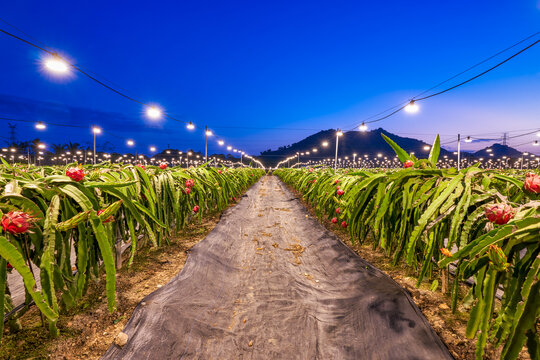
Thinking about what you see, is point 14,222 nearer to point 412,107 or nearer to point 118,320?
point 118,320

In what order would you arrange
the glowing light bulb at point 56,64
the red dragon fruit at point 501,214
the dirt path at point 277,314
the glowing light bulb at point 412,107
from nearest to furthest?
the red dragon fruit at point 501,214, the dirt path at point 277,314, the glowing light bulb at point 56,64, the glowing light bulb at point 412,107

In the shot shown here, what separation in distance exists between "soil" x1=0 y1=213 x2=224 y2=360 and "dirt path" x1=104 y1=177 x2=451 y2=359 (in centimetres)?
9

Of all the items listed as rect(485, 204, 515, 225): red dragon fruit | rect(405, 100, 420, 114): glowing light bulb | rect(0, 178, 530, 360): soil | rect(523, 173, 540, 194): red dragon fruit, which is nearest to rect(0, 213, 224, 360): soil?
rect(0, 178, 530, 360): soil

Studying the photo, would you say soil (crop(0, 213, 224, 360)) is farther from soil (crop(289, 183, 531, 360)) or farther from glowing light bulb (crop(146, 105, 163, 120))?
glowing light bulb (crop(146, 105, 163, 120))

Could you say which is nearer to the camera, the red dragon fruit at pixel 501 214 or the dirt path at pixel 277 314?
the red dragon fruit at pixel 501 214

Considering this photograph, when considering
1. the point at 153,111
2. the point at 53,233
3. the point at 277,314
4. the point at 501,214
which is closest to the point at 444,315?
the point at 501,214

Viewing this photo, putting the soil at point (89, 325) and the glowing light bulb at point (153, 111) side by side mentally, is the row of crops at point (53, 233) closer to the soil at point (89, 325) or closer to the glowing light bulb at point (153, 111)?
the soil at point (89, 325)

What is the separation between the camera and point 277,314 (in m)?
1.65

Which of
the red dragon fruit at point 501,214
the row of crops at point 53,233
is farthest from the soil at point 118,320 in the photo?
the red dragon fruit at point 501,214

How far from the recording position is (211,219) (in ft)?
13.3

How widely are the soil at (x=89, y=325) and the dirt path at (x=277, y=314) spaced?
0.29 ft

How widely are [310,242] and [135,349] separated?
2.38 meters

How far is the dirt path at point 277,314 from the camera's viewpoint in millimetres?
1269

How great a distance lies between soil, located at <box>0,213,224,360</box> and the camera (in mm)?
1070
